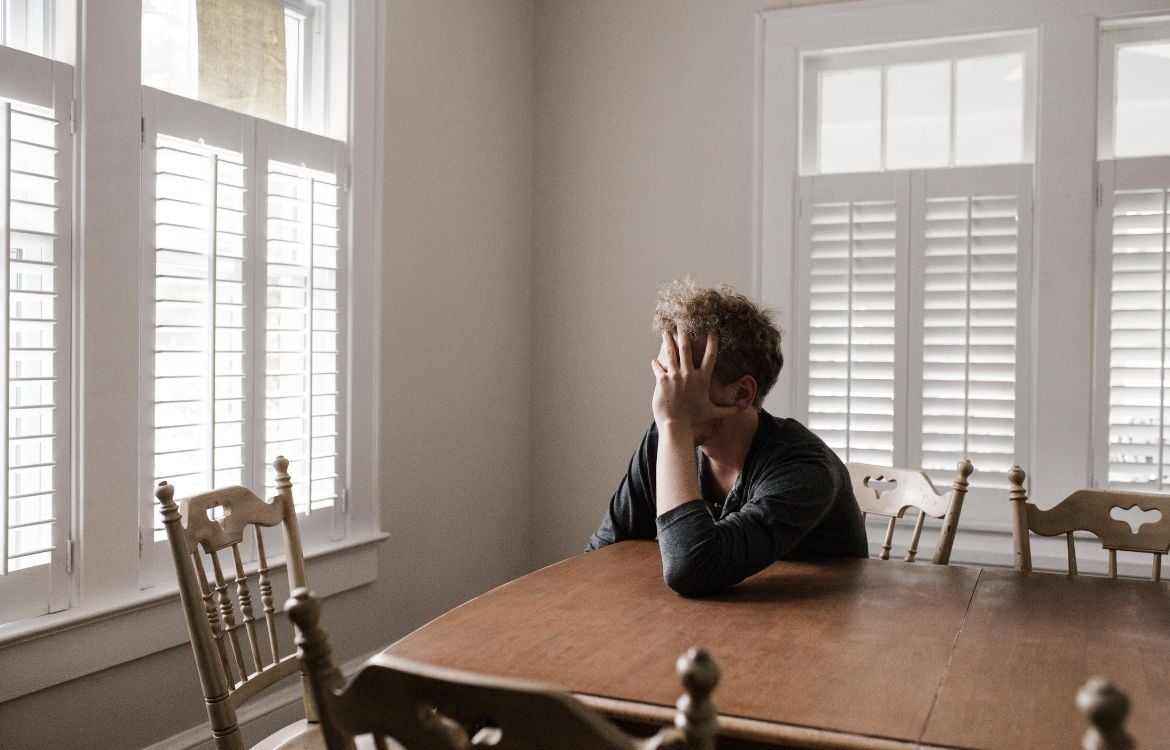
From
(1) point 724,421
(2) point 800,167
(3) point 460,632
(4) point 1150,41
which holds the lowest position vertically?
(3) point 460,632

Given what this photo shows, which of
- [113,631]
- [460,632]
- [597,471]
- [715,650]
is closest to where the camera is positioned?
[715,650]

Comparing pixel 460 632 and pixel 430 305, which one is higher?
pixel 430 305

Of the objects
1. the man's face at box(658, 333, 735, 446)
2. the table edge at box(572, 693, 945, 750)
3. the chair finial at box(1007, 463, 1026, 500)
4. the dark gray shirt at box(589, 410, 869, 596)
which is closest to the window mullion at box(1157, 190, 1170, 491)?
the chair finial at box(1007, 463, 1026, 500)

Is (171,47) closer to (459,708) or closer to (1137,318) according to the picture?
(459,708)

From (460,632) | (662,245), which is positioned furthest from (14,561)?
(662,245)

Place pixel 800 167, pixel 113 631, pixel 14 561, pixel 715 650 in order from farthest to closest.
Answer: pixel 800 167 < pixel 113 631 < pixel 14 561 < pixel 715 650

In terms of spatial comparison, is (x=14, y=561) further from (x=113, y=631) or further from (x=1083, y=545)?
(x=1083, y=545)

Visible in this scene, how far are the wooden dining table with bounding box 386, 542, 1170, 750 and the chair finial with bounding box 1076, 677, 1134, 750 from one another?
1.28ft

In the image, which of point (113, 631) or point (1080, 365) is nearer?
point (113, 631)

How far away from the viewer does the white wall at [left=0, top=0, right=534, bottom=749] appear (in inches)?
116

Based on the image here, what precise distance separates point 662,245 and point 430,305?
37.5 inches

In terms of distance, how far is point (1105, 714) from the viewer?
0.66 meters

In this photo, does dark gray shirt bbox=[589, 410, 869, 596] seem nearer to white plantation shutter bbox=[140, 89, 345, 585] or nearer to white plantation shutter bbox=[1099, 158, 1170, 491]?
white plantation shutter bbox=[140, 89, 345, 585]

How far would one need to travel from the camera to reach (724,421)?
194 centimetres
